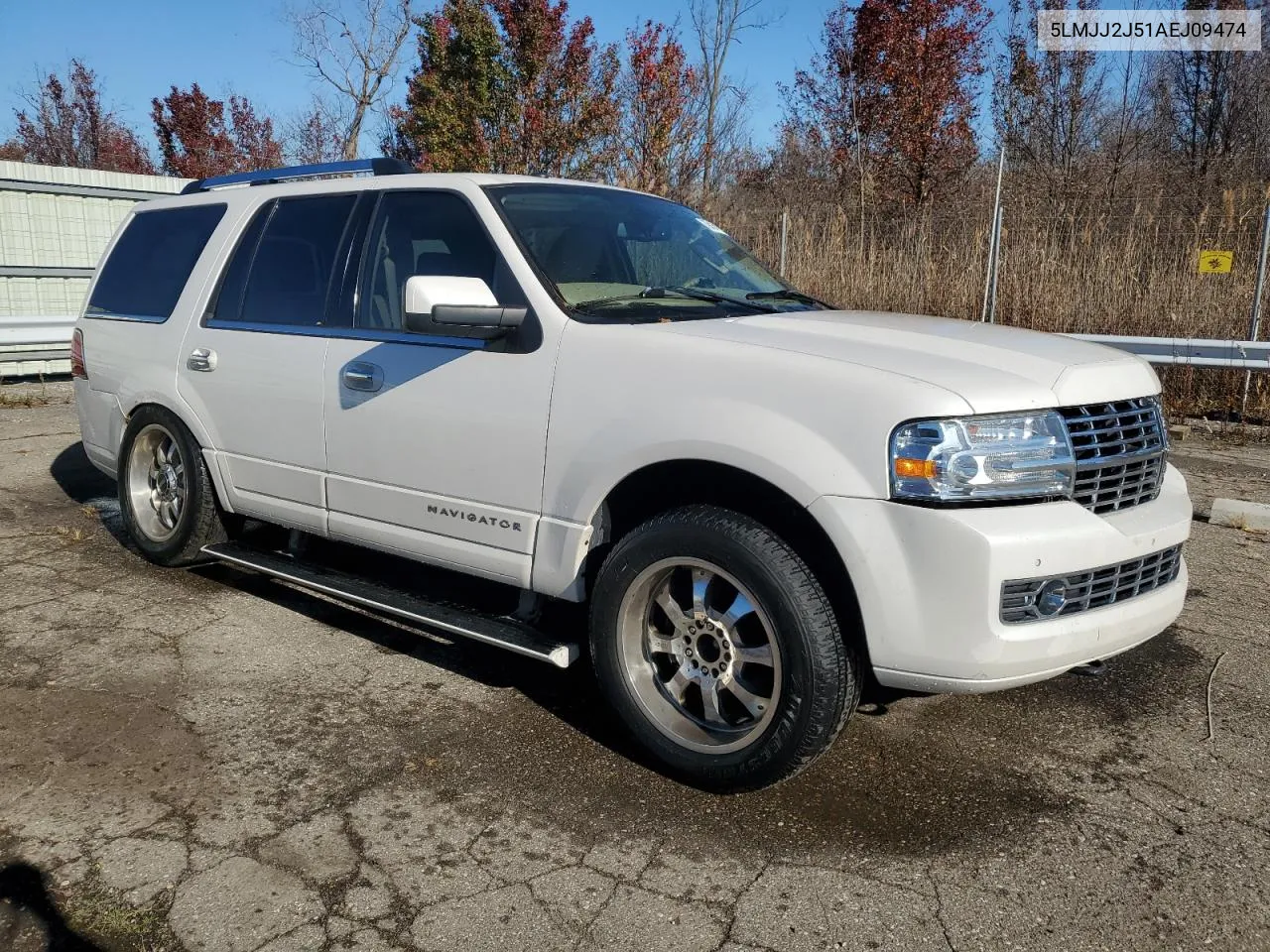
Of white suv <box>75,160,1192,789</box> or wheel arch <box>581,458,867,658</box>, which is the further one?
wheel arch <box>581,458,867,658</box>

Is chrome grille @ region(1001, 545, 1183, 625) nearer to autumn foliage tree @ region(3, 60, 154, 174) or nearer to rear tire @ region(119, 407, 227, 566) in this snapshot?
rear tire @ region(119, 407, 227, 566)

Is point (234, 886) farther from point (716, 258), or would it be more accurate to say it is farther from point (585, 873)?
point (716, 258)

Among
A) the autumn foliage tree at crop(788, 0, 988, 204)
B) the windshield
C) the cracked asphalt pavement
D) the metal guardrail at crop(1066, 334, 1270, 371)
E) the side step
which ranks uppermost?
the autumn foliage tree at crop(788, 0, 988, 204)

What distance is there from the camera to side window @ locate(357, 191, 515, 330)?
12.9 ft

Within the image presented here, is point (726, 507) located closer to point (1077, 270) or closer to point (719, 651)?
point (719, 651)

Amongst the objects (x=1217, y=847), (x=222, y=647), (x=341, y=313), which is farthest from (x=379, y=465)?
(x=1217, y=847)

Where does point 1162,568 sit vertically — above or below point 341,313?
below

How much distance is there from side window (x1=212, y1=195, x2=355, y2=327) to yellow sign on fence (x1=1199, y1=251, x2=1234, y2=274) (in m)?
9.11

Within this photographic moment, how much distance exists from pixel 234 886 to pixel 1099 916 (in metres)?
2.23

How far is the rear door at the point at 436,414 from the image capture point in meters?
3.58

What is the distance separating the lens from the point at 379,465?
4.04m

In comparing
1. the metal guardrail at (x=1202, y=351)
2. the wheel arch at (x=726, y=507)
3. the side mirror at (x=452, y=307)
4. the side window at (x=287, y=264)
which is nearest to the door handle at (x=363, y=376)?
the side window at (x=287, y=264)

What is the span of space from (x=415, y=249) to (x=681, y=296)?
1.14 meters

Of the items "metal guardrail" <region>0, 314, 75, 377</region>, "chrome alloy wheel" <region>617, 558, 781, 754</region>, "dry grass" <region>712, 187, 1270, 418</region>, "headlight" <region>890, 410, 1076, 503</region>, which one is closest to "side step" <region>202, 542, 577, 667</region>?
"chrome alloy wheel" <region>617, 558, 781, 754</region>
